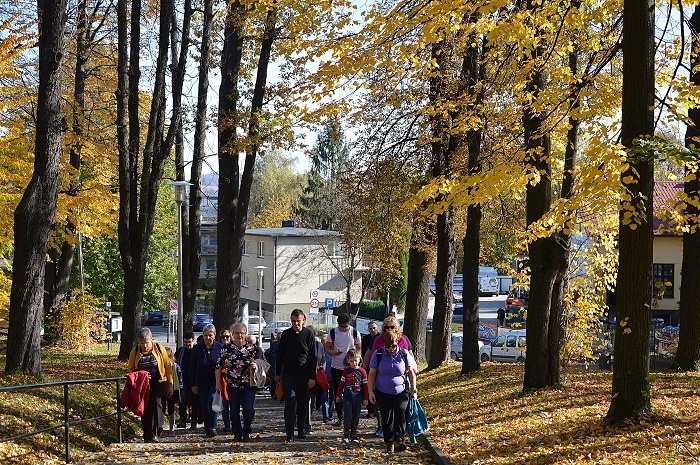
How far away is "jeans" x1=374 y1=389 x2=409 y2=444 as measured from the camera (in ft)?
36.2

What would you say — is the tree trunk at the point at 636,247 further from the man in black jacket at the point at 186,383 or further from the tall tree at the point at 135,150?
the tall tree at the point at 135,150

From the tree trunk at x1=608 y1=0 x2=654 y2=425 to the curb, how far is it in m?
1.92

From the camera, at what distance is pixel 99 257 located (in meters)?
54.4

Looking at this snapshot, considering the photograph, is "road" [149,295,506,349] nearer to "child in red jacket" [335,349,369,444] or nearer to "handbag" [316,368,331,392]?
"handbag" [316,368,331,392]

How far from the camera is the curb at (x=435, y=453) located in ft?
32.5

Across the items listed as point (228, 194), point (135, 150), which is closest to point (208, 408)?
point (228, 194)

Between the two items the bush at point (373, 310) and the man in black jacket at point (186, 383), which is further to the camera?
the bush at point (373, 310)

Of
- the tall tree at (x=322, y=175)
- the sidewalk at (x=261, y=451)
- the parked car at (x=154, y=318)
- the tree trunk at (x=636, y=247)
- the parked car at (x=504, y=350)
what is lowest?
the parked car at (x=154, y=318)

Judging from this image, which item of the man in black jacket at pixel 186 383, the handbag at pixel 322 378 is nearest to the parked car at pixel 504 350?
the man in black jacket at pixel 186 383

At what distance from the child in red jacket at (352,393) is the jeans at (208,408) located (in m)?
2.23

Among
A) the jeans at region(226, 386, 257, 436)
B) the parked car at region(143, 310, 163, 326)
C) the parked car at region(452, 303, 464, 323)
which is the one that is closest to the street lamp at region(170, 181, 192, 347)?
the jeans at region(226, 386, 257, 436)

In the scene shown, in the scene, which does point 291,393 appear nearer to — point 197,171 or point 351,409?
point 351,409

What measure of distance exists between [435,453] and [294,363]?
8.39 ft

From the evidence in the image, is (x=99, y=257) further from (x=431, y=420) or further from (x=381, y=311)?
(x=431, y=420)
